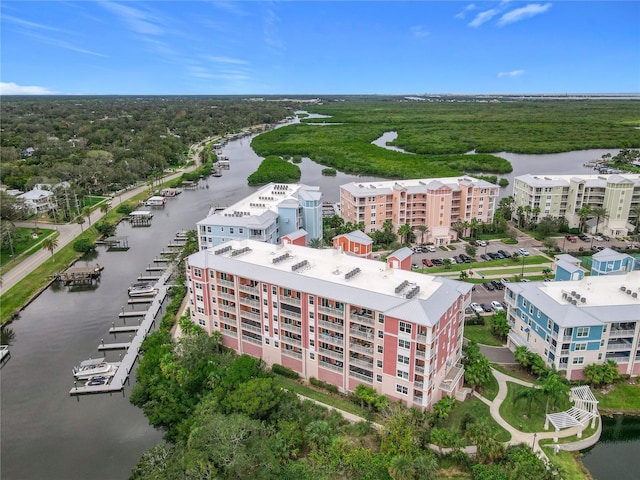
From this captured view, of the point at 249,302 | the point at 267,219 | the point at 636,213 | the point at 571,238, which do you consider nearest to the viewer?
the point at 249,302

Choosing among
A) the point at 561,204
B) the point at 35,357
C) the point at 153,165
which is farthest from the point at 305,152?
the point at 35,357

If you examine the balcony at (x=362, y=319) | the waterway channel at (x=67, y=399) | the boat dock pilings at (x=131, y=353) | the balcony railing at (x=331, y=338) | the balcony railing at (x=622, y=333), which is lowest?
the waterway channel at (x=67, y=399)

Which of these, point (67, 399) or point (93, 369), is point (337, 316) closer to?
point (93, 369)

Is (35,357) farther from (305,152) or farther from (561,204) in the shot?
(305,152)

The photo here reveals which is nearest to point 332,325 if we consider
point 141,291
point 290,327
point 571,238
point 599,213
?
point 290,327

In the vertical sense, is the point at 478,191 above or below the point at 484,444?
above

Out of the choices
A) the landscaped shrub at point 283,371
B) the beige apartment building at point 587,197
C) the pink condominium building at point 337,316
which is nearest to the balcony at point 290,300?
the pink condominium building at point 337,316

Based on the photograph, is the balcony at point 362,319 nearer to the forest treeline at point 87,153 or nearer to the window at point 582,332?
the window at point 582,332
